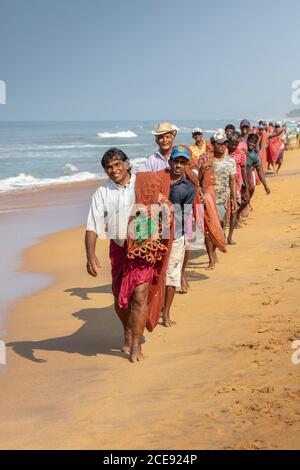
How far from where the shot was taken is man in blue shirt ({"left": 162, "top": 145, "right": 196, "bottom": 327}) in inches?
240

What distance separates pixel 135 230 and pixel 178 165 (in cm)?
132

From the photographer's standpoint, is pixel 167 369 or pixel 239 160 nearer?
pixel 167 369

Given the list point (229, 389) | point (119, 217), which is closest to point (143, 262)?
point (119, 217)

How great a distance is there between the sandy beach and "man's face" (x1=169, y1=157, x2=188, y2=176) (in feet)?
4.31

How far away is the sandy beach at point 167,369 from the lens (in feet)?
12.6

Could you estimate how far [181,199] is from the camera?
6.26 meters

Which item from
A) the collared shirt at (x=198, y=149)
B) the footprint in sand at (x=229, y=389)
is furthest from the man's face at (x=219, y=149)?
the footprint in sand at (x=229, y=389)

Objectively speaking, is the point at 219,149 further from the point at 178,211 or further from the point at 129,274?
the point at 129,274

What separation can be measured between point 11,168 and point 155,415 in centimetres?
2898

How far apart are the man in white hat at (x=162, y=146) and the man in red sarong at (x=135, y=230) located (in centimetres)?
129

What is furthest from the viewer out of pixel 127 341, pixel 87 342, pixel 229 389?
pixel 87 342

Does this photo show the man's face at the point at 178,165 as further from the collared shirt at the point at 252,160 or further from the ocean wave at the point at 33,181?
the ocean wave at the point at 33,181
